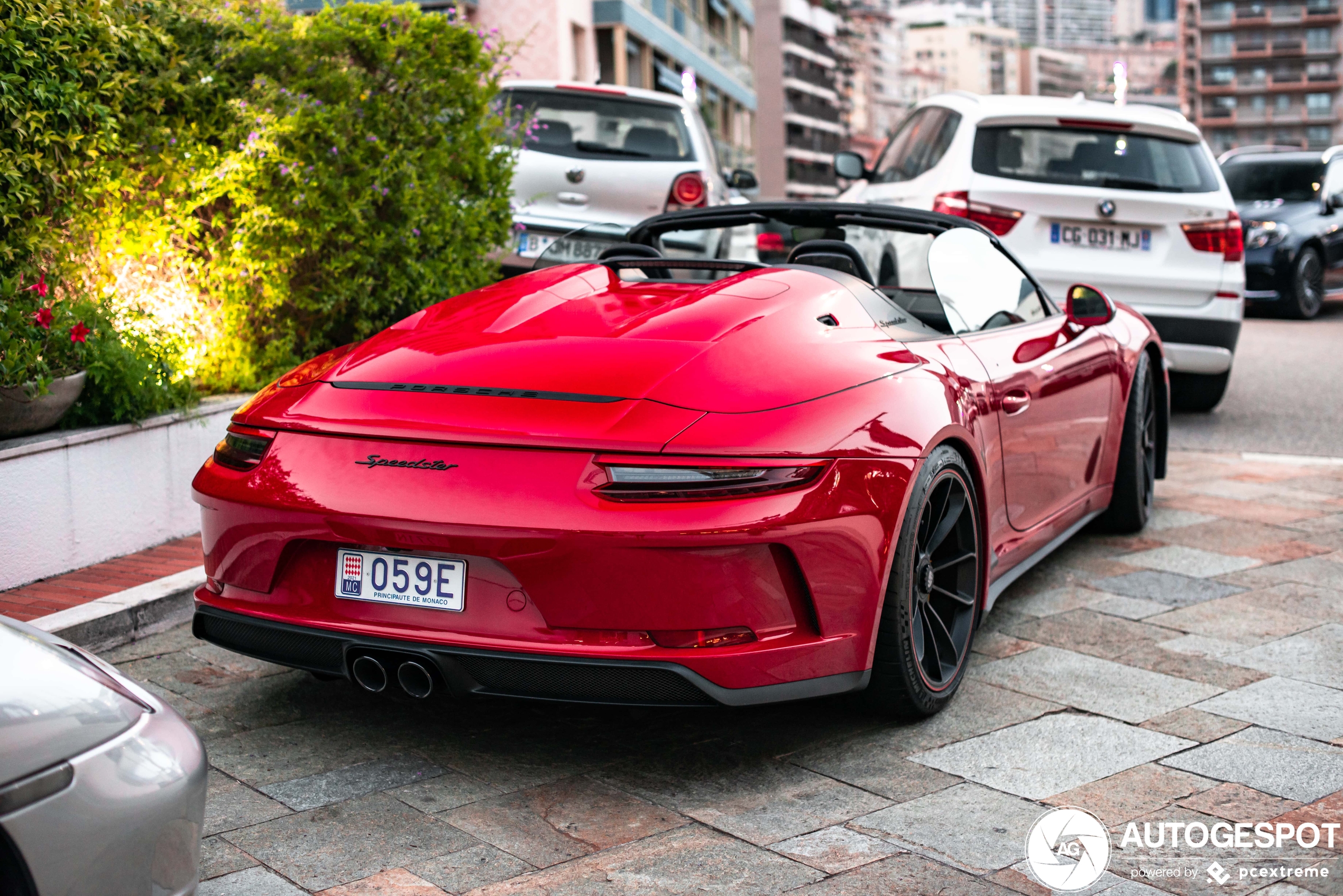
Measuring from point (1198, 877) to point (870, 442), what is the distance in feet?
3.73

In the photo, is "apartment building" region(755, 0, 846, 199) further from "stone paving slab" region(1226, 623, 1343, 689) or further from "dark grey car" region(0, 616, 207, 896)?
"dark grey car" region(0, 616, 207, 896)

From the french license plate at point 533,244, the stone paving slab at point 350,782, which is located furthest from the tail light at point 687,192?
the stone paving slab at point 350,782

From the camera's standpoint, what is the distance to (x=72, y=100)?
4.86 meters

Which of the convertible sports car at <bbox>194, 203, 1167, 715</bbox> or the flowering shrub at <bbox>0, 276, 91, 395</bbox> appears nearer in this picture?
the convertible sports car at <bbox>194, 203, 1167, 715</bbox>

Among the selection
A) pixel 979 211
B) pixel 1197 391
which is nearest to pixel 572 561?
pixel 979 211

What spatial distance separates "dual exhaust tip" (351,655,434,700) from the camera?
2.97m

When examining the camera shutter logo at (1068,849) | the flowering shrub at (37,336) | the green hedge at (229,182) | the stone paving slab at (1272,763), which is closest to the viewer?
the camera shutter logo at (1068,849)

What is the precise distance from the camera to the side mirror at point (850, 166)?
28.1ft

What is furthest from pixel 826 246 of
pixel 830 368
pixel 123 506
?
pixel 123 506

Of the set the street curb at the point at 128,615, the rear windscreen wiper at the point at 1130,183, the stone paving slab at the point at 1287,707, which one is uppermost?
the rear windscreen wiper at the point at 1130,183

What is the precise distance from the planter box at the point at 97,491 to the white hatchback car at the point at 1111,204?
14.5ft

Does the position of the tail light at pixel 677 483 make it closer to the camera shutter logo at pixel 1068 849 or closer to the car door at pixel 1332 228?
the camera shutter logo at pixel 1068 849

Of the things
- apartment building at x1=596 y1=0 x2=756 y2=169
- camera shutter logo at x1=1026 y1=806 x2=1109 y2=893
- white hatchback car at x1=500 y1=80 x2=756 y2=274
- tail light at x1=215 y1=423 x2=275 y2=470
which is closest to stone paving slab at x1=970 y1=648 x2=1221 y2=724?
camera shutter logo at x1=1026 y1=806 x2=1109 y2=893

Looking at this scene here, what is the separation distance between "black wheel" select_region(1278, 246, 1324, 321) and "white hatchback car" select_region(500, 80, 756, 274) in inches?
336
